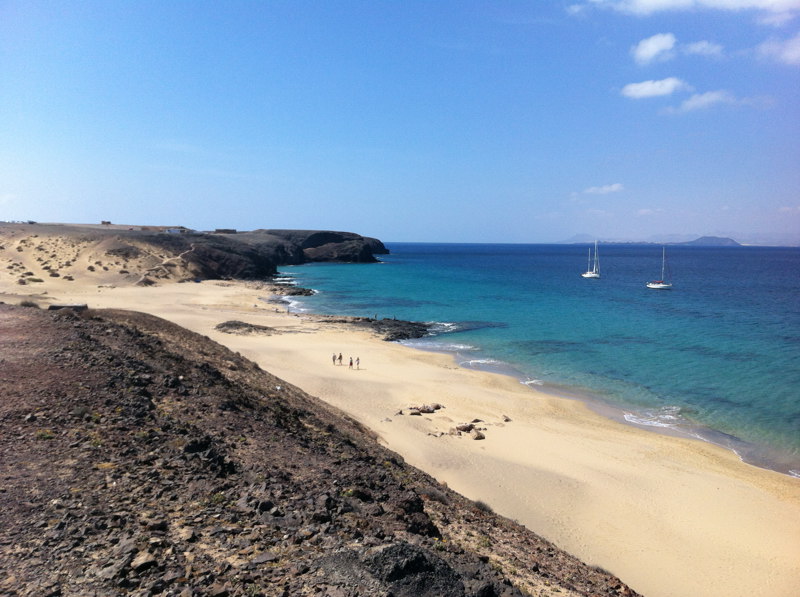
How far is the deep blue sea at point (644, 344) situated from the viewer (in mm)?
23734

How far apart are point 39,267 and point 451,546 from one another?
7030cm

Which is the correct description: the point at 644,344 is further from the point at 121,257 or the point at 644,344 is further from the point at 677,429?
the point at 121,257

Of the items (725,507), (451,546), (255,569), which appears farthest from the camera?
(725,507)

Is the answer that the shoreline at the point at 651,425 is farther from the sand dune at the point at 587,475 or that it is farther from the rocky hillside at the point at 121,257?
the rocky hillside at the point at 121,257

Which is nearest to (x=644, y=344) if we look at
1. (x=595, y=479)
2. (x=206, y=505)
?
(x=595, y=479)

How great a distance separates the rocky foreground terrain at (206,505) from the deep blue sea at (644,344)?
54.6 feet

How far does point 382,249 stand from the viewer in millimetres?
172625

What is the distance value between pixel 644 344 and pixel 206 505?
38.0 m

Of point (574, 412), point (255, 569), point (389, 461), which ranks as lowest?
point (574, 412)

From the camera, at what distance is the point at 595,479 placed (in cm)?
1612

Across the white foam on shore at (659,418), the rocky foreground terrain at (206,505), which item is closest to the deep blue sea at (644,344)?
the white foam on shore at (659,418)

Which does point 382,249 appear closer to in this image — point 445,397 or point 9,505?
point 445,397


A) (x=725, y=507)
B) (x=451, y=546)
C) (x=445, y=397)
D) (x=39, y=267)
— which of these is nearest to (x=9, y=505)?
(x=451, y=546)

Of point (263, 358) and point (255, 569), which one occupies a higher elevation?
point (255, 569)
